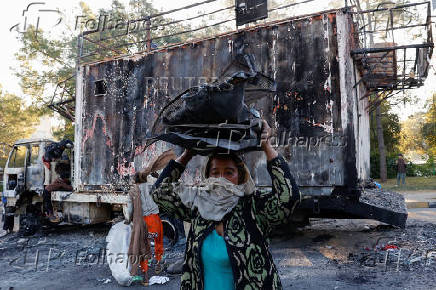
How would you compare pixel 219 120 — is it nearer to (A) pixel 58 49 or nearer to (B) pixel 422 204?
(B) pixel 422 204

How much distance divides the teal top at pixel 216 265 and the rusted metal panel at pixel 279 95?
3.63 metres

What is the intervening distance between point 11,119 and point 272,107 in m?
25.2

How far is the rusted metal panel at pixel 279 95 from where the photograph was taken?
5.69m

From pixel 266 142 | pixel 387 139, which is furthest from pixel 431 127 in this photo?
pixel 266 142

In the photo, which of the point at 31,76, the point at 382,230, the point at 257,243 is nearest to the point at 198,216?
the point at 257,243

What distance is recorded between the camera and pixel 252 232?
1988mm

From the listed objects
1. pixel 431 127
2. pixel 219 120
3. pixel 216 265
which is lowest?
pixel 216 265

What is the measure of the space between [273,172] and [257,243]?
1.39 feet

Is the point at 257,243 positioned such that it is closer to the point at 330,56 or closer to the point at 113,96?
the point at 330,56

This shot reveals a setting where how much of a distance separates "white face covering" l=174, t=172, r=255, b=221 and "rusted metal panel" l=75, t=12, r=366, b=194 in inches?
135

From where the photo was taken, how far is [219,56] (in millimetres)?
6707

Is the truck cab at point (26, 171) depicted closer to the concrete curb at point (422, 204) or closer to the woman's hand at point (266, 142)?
the woman's hand at point (266, 142)

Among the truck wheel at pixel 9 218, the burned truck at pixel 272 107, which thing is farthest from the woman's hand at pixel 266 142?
the truck wheel at pixel 9 218

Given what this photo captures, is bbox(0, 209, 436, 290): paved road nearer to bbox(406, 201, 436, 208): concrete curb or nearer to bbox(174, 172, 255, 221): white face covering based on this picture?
bbox(174, 172, 255, 221): white face covering
